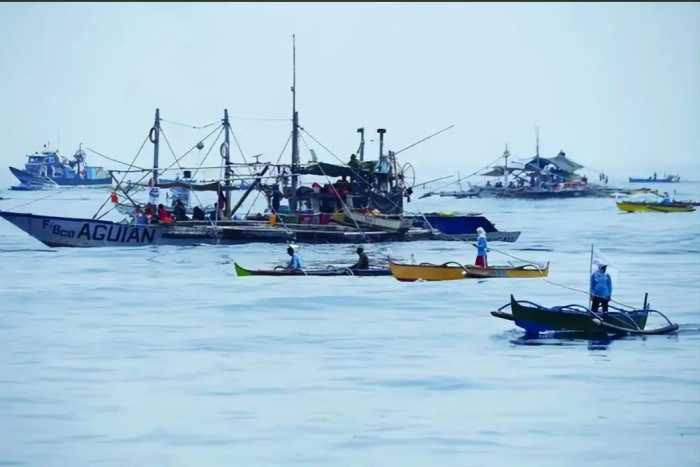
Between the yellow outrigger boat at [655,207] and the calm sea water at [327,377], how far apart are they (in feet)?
219

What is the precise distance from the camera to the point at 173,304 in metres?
41.9

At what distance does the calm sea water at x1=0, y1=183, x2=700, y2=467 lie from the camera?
864 inches

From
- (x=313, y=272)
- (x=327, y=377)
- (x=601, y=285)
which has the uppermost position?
(x=601, y=285)

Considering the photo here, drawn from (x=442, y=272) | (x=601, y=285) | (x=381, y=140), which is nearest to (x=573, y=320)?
(x=601, y=285)

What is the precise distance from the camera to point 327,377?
27.9 metres

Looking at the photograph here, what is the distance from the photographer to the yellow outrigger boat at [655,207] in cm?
11531

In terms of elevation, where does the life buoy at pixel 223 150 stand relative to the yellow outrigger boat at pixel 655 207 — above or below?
above

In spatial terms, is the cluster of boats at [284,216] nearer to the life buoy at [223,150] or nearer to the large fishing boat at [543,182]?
the life buoy at [223,150]

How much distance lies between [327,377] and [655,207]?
94011mm

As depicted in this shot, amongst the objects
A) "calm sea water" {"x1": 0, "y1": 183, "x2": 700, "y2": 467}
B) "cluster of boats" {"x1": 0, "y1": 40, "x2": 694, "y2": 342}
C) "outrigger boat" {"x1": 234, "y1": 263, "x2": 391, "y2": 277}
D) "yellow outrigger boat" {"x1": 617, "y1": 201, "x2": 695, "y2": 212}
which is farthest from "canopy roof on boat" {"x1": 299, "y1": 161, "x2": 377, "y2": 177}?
"yellow outrigger boat" {"x1": 617, "y1": 201, "x2": 695, "y2": 212}

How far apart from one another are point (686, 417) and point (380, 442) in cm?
551

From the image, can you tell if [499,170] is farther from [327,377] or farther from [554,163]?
[327,377]

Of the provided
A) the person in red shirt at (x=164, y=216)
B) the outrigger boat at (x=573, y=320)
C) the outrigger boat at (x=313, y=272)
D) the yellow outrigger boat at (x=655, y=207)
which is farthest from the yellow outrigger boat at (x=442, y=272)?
the yellow outrigger boat at (x=655, y=207)

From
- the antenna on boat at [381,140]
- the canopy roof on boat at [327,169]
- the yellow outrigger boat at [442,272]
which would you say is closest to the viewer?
the yellow outrigger boat at [442,272]
